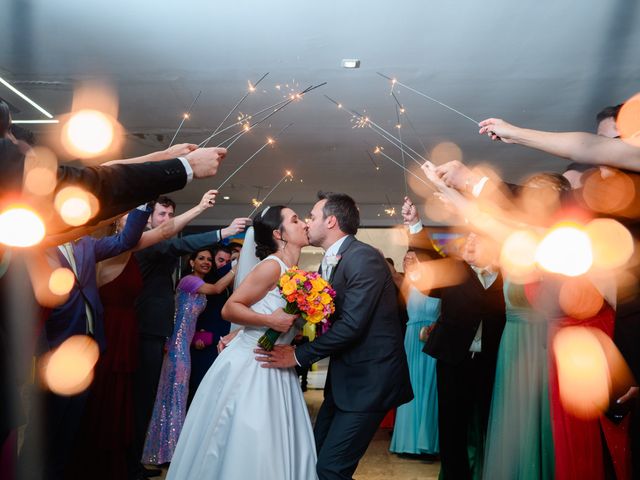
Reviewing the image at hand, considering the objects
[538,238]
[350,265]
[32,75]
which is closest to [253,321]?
[350,265]

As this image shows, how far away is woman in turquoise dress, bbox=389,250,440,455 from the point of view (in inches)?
183

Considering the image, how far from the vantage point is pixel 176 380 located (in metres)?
4.40

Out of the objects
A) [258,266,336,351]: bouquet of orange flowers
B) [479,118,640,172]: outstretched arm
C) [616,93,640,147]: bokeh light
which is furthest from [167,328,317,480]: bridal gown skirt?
[616,93,640,147]: bokeh light

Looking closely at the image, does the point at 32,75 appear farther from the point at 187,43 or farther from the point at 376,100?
the point at 376,100

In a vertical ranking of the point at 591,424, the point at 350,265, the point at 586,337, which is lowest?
the point at 591,424

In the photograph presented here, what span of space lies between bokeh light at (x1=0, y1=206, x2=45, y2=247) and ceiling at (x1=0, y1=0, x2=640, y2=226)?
2.57m

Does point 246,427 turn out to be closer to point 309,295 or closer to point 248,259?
point 309,295

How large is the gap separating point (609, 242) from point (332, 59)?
3.08m

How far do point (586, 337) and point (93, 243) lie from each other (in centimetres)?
263

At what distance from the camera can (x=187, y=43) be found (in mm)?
4195

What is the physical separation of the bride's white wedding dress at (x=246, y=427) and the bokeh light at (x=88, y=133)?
4.17 meters

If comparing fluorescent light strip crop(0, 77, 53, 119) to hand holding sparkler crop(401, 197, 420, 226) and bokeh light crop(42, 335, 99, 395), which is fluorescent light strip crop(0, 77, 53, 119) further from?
hand holding sparkler crop(401, 197, 420, 226)

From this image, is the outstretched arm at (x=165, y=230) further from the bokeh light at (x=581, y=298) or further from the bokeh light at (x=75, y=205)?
the bokeh light at (x=581, y=298)

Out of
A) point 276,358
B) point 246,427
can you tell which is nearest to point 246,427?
point 246,427
